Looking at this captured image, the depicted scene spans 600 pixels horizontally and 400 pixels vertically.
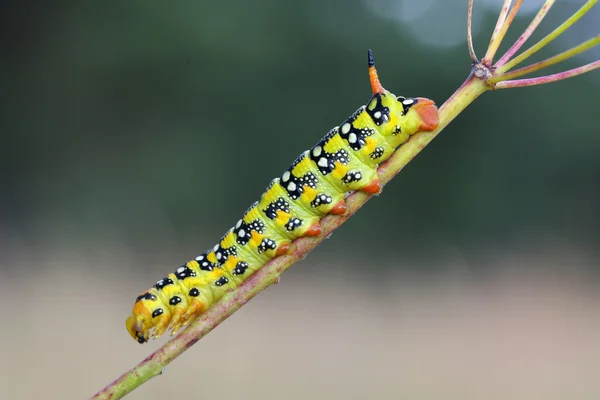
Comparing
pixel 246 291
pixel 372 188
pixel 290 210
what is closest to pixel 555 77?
pixel 372 188

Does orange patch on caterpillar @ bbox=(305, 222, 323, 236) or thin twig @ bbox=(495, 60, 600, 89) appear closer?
thin twig @ bbox=(495, 60, 600, 89)

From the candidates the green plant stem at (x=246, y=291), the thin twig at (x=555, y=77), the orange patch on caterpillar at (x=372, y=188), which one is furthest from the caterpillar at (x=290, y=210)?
the thin twig at (x=555, y=77)

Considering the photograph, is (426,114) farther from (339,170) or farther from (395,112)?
(339,170)

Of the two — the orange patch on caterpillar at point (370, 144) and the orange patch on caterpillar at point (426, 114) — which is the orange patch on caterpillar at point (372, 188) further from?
the orange patch on caterpillar at point (370, 144)

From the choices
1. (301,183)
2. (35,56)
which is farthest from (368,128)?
(35,56)

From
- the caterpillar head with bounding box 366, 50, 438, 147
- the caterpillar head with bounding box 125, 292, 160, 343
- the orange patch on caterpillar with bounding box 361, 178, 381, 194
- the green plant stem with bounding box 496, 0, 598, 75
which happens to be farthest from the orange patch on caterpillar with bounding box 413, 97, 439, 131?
the caterpillar head with bounding box 125, 292, 160, 343

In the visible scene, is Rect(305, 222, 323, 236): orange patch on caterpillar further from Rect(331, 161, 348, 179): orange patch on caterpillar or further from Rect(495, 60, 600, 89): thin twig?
Rect(495, 60, 600, 89): thin twig

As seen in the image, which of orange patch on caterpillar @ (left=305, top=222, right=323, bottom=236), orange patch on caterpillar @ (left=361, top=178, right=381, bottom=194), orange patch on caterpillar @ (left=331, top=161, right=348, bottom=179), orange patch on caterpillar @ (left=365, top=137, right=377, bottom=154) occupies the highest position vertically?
orange patch on caterpillar @ (left=365, top=137, right=377, bottom=154)
